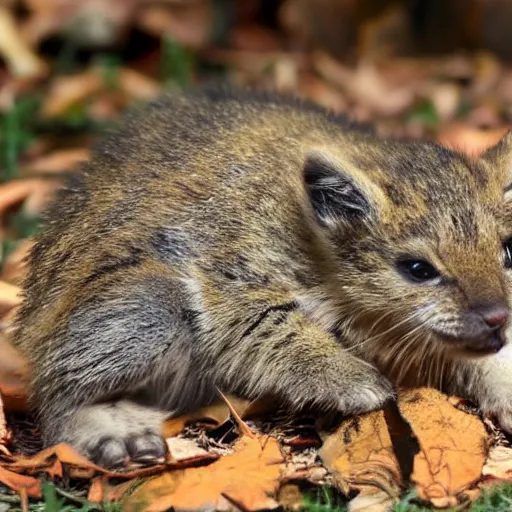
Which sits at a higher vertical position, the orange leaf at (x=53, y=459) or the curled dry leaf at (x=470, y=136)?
the curled dry leaf at (x=470, y=136)

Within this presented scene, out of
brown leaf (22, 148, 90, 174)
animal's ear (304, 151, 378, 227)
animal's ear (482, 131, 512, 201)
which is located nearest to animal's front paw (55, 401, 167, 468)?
animal's ear (304, 151, 378, 227)

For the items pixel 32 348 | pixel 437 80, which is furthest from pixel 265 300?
pixel 437 80

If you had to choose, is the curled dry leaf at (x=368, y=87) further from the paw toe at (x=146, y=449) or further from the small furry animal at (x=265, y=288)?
the paw toe at (x=146, y=449)

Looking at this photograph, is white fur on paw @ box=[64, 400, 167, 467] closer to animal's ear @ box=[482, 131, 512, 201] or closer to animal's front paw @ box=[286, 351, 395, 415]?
animal's front paw @ box=[286, 351, 395, 415]

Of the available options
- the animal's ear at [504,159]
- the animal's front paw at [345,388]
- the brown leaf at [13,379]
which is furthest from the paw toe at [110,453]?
the animal's ear at [504,159]

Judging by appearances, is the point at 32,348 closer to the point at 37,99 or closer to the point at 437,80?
the point at 37,99

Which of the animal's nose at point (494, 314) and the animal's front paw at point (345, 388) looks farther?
the animal's front paw at point (345, 388)

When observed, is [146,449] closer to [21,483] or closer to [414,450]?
[21,483]

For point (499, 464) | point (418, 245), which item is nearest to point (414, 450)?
point (499, 464)
